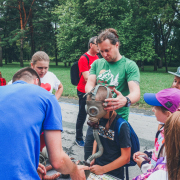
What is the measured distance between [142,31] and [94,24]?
248 inches

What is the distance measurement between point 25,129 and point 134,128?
4029 mm

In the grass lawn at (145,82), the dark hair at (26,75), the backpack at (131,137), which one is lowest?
the grass lawn at (145,82)

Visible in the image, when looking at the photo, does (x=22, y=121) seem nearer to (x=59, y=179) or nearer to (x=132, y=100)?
(x=132, y=100)

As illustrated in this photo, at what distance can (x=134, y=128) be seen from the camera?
4836mm

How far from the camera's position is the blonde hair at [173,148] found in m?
1.03

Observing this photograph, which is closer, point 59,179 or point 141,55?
point 59,179

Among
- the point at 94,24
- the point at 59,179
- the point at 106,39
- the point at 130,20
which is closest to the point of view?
the point at 106,39

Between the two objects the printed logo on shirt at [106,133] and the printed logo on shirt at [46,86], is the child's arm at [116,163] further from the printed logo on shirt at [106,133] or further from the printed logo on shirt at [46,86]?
the printed logo on shirt at [46,86]

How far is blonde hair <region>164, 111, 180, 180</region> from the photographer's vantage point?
1.03 m

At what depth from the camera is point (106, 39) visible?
216 centimetres

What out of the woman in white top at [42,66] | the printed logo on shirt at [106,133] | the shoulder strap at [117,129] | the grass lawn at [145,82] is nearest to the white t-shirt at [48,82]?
the woman in white top at [42,66]

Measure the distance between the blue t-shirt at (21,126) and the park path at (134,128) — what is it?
2183 millimetres

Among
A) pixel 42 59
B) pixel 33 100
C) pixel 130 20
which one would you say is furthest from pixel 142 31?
pixel 33 100

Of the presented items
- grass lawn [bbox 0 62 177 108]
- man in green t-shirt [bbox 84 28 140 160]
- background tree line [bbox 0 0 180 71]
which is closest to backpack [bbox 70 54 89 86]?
man in green t-shirt [bbox 84 28 140 160]
